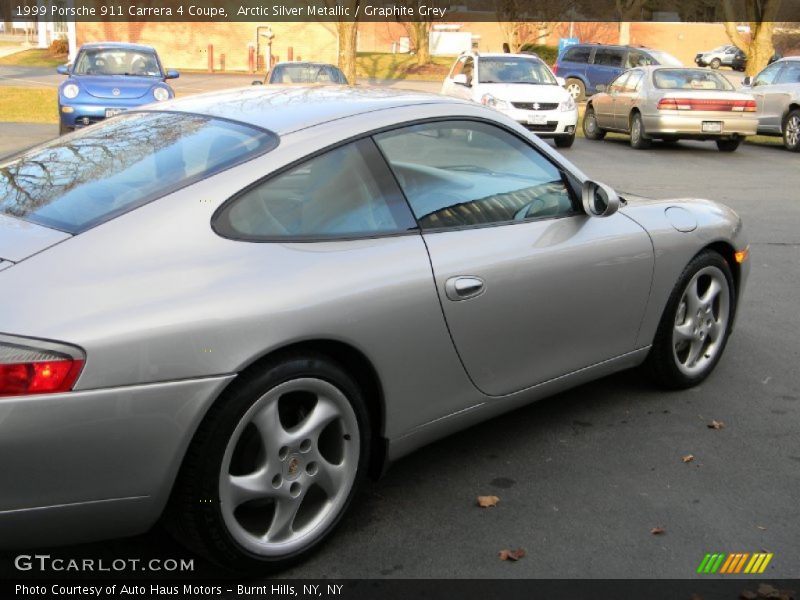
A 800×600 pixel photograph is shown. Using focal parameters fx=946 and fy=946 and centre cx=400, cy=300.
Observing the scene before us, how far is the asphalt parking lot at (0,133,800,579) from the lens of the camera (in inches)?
125

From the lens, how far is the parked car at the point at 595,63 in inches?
1075

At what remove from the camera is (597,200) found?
13.3ft

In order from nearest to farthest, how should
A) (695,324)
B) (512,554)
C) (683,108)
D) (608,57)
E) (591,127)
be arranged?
(512,554) → (695,324) → (683,108) → (591,127) → (608,57)

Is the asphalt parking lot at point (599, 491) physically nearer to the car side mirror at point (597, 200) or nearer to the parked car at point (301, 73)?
the car side mirror at point (597, 200)

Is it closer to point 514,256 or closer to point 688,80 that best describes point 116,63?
point 688,80

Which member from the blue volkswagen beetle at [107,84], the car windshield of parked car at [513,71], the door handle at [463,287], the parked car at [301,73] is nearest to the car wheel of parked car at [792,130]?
the car windshield of parked car at [513,71]

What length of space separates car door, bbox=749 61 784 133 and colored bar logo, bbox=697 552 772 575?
16.6m

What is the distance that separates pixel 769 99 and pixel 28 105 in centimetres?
1637

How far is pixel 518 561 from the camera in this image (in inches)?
125

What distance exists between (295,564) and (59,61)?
151 feet

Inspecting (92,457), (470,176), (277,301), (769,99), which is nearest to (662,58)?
(769,99)

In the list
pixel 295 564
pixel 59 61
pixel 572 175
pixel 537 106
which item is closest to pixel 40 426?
pixel 295 564

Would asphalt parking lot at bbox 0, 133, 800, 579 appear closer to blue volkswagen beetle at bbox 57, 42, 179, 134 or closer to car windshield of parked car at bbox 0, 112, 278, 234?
car windshield of parked car at bbox 0, 112, 278, 234

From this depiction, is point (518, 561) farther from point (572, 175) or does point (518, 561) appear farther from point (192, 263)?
point (572, 175)
